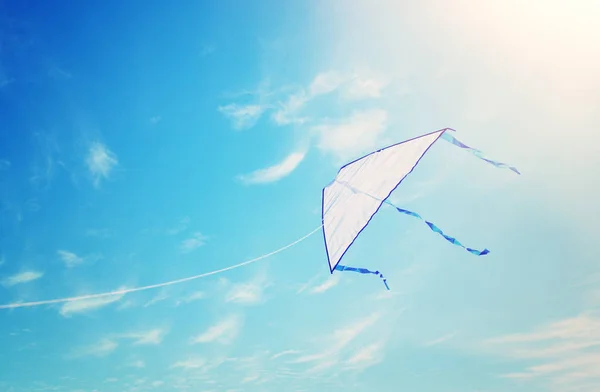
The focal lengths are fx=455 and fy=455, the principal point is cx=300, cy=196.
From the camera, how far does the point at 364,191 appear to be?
14688 millimetres

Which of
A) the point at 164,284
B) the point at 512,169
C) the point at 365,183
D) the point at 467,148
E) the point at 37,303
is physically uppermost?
the point at 365,183

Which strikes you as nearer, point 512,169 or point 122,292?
point 122,292

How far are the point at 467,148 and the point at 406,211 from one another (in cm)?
246

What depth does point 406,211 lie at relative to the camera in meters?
13.4

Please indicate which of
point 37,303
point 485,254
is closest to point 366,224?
point 485,254

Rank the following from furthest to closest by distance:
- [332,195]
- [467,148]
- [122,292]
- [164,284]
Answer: [332,195], [467,148], [164,284], [122,292]

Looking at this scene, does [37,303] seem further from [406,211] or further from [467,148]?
[467,148]

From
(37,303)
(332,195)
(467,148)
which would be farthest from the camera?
(332,195)

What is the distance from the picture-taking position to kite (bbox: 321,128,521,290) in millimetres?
13586

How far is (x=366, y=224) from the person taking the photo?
13773mm

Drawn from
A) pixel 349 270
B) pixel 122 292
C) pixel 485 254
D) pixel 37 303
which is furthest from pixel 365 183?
pixel 37 303

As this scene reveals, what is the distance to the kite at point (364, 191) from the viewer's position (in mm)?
13586

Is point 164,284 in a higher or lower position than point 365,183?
lower

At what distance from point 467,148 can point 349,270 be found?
485 centimetres
